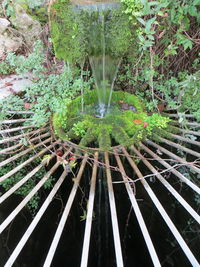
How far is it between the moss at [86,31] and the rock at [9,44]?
150cm

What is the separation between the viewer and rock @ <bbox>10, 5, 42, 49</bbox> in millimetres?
3598

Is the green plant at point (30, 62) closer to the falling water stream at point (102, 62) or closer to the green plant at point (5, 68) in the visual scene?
the green plant at point (5, 68)

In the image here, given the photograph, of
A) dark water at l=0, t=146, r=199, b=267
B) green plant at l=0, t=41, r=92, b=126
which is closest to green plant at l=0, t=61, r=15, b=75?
green plant at l=0, t=41, r=92, b=126

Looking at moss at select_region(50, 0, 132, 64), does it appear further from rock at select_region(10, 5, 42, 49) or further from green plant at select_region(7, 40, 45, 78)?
rock at select_region(10, 5, 42, 49)

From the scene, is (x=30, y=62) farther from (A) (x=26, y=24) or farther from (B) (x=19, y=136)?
(B) (x=19, y=136)

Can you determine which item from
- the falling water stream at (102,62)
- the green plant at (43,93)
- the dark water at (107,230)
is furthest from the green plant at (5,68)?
the dark water at (107,230)

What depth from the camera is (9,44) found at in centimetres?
380

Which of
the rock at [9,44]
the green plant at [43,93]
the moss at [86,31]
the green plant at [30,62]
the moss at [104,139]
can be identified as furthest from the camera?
the rock at [9,44]

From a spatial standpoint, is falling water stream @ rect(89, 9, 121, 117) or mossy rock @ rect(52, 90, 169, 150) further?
falling water stream @ rect(89, 9, 121, 117)

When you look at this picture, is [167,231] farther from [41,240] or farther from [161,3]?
[161,3]

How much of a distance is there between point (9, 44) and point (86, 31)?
1.93 meters

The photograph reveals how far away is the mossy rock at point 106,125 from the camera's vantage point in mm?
2389

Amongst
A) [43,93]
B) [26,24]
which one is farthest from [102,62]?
[26,24]

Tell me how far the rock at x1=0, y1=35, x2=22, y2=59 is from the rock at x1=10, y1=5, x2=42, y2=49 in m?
0.17
